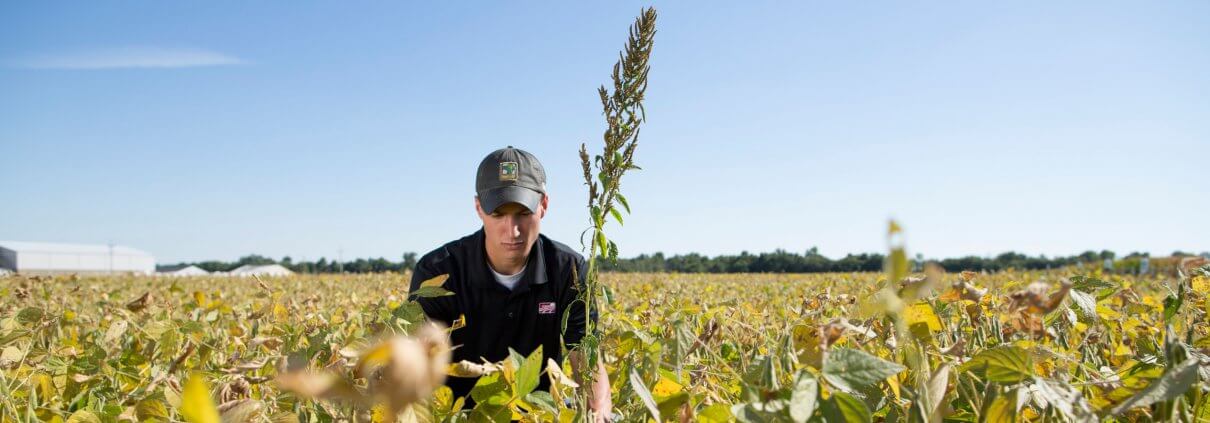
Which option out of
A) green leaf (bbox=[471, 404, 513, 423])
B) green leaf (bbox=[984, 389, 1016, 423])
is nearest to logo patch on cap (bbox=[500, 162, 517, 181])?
green leaf (bbox=[471, 404, 513, 423])

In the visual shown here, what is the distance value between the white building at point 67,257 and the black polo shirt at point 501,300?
225 ft

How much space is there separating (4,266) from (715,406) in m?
80.2

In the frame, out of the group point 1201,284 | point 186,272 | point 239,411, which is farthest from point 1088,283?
point 186,272

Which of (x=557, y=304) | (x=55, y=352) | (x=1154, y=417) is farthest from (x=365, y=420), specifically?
(x=557, y=304)

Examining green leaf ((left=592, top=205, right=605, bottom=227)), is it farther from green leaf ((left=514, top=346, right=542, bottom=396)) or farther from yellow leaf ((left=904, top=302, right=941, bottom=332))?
yellow leaf ((left=904, top=302, right=941, bottom=332))

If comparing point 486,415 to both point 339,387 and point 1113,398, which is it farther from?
point 1113,398

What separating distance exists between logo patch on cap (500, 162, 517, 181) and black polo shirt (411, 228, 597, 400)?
2.38 ft

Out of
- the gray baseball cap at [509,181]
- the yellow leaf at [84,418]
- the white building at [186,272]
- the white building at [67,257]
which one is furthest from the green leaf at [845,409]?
the white building at [67,257]

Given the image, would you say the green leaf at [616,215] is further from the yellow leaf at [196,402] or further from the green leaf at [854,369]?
the yellow leaf at [196,402]

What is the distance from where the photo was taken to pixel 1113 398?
3.23ft

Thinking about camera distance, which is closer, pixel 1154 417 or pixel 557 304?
pixel 1154 417

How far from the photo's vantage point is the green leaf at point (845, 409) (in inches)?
29.6

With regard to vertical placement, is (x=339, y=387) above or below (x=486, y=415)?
above

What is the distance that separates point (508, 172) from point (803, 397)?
208 centimetres
